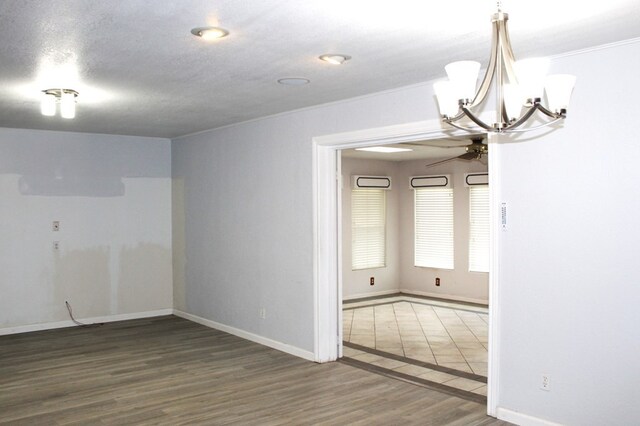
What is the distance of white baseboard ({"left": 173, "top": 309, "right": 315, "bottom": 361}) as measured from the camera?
5.53 metres

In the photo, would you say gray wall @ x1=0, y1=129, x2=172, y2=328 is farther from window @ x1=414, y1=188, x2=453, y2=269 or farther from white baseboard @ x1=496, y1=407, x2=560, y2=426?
white baseboard @ x1=496, y1=407, x2=560, y2=426

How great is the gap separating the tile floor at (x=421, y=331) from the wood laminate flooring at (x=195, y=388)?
734 millimetres

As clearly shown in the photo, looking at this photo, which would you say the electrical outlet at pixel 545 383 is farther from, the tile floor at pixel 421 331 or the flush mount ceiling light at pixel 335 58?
the flush mount ceiling light at pixel 335 58

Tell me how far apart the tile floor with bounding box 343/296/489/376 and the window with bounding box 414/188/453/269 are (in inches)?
30.8

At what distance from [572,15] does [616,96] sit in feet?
2.53

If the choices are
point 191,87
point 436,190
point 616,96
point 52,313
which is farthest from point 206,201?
point 616,96

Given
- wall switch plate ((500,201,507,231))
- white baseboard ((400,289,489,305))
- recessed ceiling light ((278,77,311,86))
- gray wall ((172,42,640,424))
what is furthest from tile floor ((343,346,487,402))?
white baseboard ((400,289,489,305))

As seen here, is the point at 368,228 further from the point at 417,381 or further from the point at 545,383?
the point at 545,383

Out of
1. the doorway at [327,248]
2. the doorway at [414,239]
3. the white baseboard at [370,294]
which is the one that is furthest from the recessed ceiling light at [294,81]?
the white baseboard at [370,294]

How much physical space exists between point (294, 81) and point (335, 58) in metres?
0.73

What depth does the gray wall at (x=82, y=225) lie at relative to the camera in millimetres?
6691

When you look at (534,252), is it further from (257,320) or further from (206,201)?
(206,201)

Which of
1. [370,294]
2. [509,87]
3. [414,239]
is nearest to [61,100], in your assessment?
[509,87]

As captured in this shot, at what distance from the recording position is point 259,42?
3.21 m
